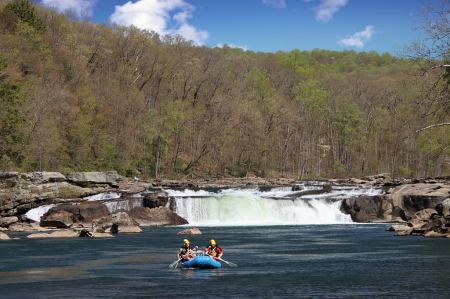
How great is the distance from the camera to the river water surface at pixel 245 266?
13148 millimetres

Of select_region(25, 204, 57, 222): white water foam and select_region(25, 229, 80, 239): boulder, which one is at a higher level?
select_region(25, 204, 57, 222): white water foam

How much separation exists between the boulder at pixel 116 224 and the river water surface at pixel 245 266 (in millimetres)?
1223

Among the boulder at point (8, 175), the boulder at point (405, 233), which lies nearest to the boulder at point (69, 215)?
the boulder at point (8, 175)

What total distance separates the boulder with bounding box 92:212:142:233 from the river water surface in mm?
1223

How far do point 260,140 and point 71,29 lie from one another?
107 ft

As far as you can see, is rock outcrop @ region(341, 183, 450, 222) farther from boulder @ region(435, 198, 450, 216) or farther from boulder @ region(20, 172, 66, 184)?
boulder @ region(20, 172, 66, 184)

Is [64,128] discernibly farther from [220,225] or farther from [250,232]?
[250,232]

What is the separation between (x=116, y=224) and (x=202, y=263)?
15192mm

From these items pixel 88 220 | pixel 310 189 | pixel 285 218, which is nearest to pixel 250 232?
pixel 285 218

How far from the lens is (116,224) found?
102ft

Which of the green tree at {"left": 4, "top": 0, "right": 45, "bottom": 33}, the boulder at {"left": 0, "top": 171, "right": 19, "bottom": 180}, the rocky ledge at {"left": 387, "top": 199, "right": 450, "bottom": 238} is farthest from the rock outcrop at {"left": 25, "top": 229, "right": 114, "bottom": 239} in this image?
the green tree at {"left": 4, "top": 0, "right": 45, "bottom": 33}

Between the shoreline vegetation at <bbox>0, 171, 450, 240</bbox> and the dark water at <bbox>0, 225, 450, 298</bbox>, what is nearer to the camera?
the dark water at <bbox>0, 225, 450, 298</bbox>

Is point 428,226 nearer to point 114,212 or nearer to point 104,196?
point 114,212

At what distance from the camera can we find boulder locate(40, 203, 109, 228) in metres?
32.7
